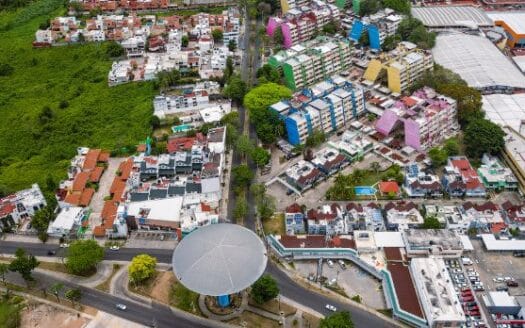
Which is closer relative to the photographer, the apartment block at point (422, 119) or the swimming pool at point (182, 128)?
the apartment block at point (422, 119)

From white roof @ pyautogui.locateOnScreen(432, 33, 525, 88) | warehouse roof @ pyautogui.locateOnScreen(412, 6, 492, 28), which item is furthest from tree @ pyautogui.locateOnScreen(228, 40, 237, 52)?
warehouse roof @ pyautogui.locateOnScreen(412, 6, 492, 28)

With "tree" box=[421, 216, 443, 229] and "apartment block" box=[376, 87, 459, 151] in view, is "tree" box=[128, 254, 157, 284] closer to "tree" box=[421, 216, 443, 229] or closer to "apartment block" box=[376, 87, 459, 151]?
"tree" box=[421, 216, 443, 229]

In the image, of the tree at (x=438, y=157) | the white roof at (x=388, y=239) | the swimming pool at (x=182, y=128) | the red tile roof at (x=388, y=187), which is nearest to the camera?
the white roof at (x=388, y=239)

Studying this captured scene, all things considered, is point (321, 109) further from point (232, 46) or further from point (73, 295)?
point (73, 295)

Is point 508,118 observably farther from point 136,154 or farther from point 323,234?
point 136,154

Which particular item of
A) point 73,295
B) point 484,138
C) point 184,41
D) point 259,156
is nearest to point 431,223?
point 484,138

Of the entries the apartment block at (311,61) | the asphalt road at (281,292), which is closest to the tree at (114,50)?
the apartment block at (311,61)

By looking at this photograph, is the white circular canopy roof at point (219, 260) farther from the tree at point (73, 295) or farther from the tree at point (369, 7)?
the tree at point (369, 7)
